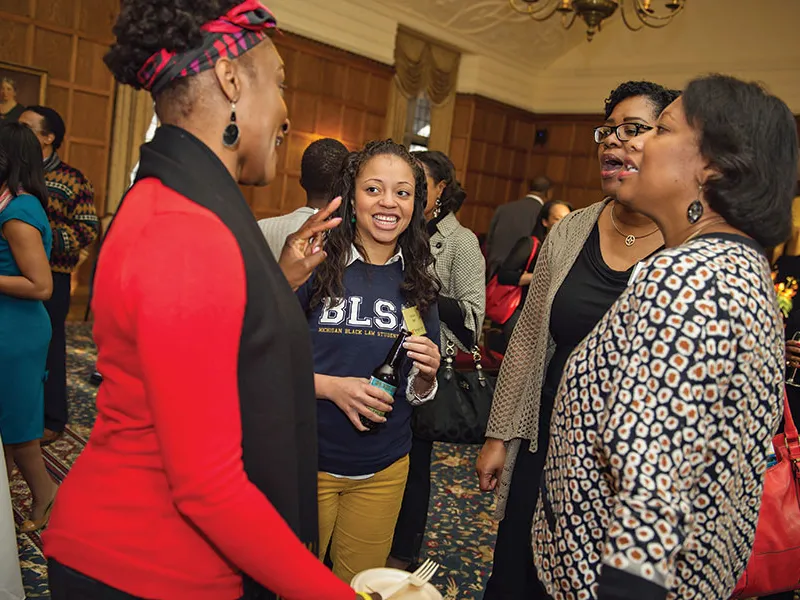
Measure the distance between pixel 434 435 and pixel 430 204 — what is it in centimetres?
120

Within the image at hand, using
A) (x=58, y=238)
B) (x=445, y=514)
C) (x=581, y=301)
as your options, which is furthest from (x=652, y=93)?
(x=58, y=238)

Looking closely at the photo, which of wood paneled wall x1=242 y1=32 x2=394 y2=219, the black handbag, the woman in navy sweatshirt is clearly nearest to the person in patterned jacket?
the black handbag

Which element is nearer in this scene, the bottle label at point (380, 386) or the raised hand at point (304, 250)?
the raised hand at point (304, 250)

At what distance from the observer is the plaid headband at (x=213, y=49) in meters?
1.08

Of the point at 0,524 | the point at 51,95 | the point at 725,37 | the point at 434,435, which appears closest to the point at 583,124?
the point at 725,37

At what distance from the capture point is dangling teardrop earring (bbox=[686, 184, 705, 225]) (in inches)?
48.7

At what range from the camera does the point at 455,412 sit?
2.94 meters

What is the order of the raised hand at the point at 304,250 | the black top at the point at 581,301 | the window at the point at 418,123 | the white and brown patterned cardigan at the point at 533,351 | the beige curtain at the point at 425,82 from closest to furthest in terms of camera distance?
the raised hand at the point at 304,250 < the black top at the point at 581,301 < the white and brown patterned cardigan at the point at 533,351 < the beige curtain at the point at 425,82 < the window at the point at 418,123

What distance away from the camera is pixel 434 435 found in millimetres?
2967

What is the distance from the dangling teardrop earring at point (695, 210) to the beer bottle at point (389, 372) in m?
1.05

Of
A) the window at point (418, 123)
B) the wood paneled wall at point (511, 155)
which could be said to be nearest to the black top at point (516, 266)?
the window at point (418, 123)

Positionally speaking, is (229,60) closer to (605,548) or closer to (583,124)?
(605,548)

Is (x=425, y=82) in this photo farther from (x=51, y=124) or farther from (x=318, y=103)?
(x=51, y=124)

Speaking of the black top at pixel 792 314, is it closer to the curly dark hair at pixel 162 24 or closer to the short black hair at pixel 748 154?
the short black hair at pixel 748 154
